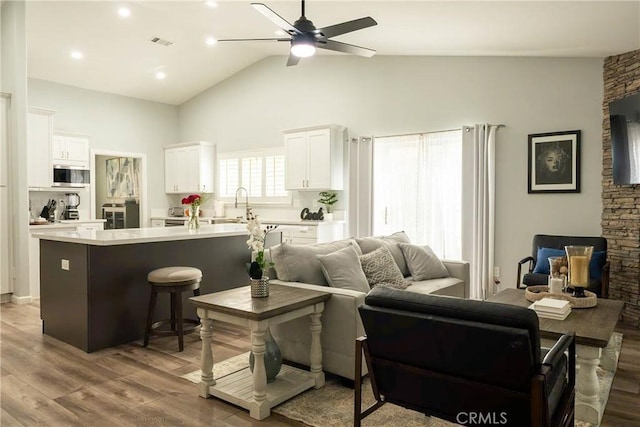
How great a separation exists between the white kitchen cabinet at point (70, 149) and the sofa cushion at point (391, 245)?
5421 millimetres

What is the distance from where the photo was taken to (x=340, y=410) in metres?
2.68

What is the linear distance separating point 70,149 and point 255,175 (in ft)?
10.0

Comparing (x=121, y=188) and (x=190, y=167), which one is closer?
(x=190, y=167)

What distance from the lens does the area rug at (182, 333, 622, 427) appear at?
2527mm

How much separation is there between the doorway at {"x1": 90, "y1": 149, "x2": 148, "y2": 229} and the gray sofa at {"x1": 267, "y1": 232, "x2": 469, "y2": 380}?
18.3ft

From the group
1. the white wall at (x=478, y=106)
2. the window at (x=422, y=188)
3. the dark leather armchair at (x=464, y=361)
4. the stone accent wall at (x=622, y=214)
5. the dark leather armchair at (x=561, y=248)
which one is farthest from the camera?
the window at (x=422, y=188)

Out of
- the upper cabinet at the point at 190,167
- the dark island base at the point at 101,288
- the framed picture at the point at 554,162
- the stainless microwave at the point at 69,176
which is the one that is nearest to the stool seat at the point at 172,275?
the dark island base at the point at 101,288

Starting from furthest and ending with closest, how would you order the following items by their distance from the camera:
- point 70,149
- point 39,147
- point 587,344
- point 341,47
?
point 70,149
point 39,147
point 341,47
point 587,344

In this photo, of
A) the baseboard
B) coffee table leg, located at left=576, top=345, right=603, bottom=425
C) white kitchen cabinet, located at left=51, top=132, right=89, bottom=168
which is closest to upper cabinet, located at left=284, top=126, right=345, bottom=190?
white kitchen cabinet, located at left=51, top=132, right=89, bottom=168

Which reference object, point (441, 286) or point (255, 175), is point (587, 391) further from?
point (255, 175)

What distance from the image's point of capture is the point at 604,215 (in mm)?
4891

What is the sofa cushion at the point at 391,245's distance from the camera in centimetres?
414

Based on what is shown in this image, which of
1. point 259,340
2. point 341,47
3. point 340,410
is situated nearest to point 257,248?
point 259,340

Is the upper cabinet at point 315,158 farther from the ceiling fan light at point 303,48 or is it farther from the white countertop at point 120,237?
the ceiling fan light at point 303,48
